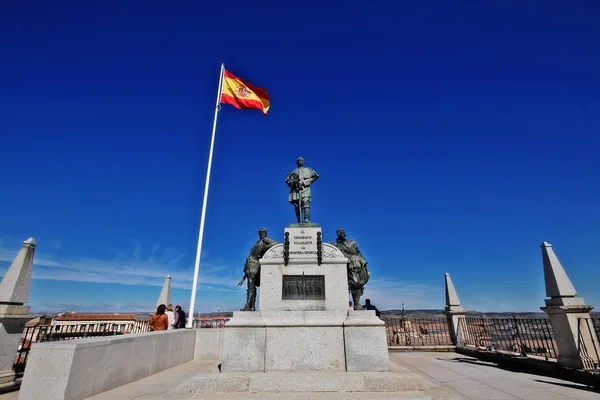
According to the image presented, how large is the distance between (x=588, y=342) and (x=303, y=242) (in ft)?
26.1

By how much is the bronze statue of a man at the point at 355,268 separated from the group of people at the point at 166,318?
6634 mm

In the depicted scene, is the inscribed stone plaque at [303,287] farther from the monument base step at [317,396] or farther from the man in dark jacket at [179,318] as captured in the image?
the man in dark jacket at [179,318]

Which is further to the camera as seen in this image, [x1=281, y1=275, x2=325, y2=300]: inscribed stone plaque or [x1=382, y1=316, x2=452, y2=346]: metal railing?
[x1=382, y1=316, x2=452, y2=346]: metal railing

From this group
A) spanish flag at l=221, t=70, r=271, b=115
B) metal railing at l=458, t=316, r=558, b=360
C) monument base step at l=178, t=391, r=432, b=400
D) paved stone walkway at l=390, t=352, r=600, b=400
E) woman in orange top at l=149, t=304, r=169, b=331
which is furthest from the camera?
spanish flag at l=221, t=70, r=271, b=115

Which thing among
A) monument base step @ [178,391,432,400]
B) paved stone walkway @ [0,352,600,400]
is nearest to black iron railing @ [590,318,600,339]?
paved stone walkway @ [0,352,600,400]

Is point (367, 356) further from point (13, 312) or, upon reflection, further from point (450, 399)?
point (13, 312)

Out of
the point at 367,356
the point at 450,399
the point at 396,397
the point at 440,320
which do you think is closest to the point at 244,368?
the point at 367,356

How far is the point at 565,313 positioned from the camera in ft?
27.4

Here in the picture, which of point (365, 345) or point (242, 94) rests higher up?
point (242, 94)

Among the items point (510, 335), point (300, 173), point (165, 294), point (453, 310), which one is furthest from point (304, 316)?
point (453, 310)

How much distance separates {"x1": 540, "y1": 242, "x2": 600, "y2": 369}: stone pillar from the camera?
313 inches

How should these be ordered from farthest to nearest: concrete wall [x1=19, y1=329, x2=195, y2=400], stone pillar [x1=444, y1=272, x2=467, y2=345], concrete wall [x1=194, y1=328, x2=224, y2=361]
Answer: stone pillar [x1=444, y1=272, x2=467, y2=345] < concrete wall [x1=194, y1=328, x2=224, y2=361] < concrete wall [x1=19, y1=329, x2=195, y2=400]

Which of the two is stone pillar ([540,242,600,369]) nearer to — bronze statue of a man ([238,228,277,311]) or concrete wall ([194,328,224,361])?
bronze statue of a man ([238,228,277,311])

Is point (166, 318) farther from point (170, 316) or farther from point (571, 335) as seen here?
point (571, 335)
